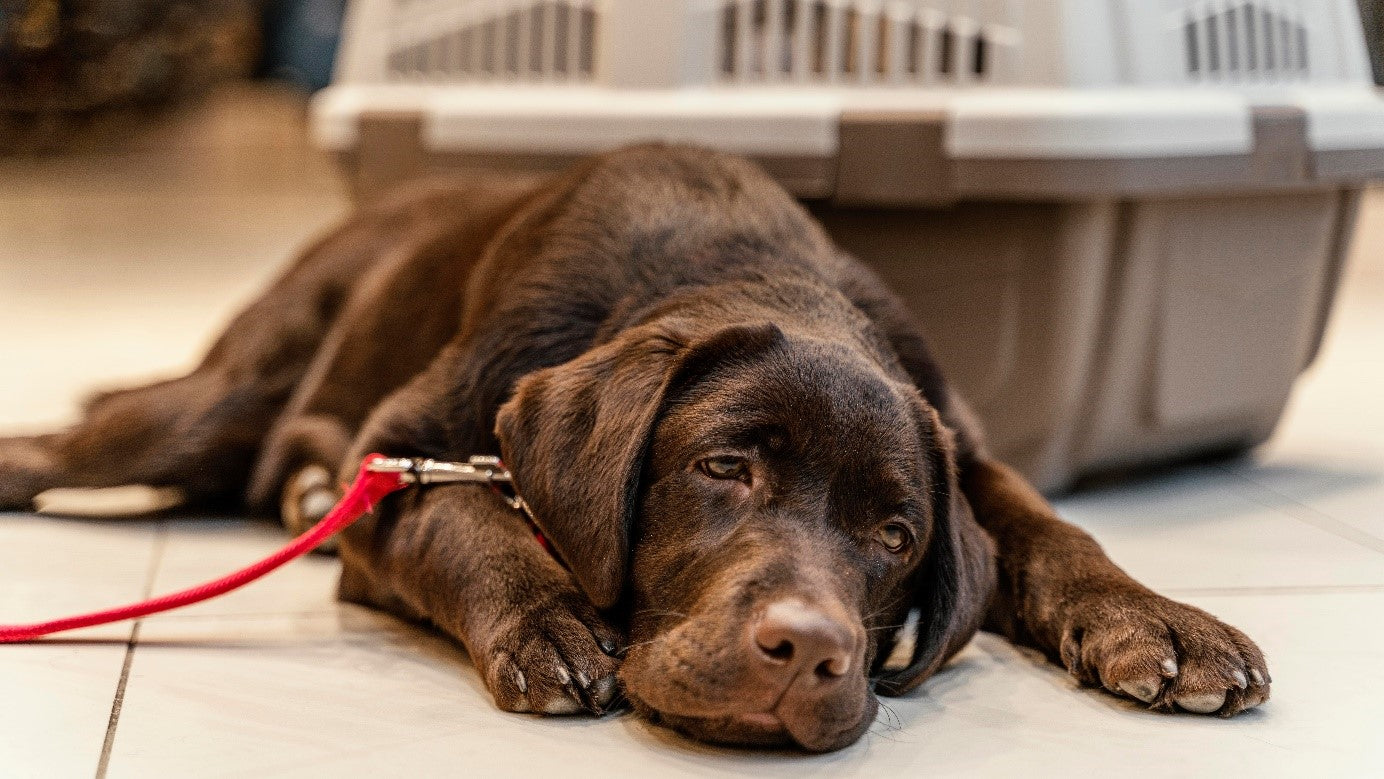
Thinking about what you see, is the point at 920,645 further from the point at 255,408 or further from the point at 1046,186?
the point at 255,408

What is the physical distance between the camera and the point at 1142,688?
1903mm

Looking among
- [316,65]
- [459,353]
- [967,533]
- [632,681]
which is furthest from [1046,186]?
[316,65]

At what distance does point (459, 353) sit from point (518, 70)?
1.12 meters

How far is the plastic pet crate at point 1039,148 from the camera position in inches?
108

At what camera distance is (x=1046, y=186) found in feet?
8.89

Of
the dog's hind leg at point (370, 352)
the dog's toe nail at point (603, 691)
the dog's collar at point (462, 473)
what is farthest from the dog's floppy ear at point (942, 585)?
the dog's hind leg at point (370, 352)

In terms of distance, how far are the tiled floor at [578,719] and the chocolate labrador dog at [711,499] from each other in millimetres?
58

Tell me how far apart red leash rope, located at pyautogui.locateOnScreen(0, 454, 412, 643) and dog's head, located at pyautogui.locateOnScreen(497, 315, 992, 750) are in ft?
1.10

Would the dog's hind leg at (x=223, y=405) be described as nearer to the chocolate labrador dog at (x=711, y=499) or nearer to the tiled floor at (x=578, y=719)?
the tiled floor at (x=578, y=719)

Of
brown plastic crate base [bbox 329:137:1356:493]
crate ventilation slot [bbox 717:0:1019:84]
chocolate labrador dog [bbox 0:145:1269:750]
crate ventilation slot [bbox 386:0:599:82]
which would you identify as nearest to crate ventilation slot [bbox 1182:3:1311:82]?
brown plastic crate base [bbox 329:137:1356:493]

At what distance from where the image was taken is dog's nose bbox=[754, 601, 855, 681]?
5.15 ft

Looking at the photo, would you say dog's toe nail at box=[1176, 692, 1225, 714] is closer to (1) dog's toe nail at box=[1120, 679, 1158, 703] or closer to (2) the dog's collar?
(1) dog's toe nail at box=[1120, 679, 1158, 703]

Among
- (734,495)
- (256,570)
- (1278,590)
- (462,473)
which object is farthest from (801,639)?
(1278,590)

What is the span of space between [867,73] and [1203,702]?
1.46 m
